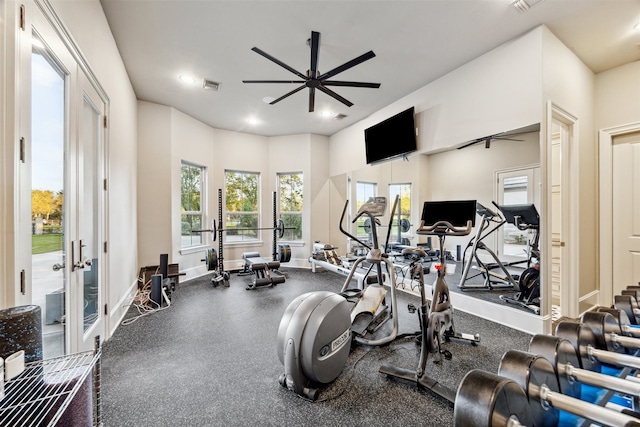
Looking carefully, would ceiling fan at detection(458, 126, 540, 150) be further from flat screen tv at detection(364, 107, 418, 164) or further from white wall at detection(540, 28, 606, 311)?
flat screen tv at detection(364, 107, 418, 164)

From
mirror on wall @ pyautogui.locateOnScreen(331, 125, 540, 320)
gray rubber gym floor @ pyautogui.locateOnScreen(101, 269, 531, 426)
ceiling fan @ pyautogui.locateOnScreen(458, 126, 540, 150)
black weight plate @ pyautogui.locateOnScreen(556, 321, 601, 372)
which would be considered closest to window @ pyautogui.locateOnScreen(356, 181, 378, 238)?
mirror on wall @ pyautogui.locateOnScreen(331, 125, 540, 320)

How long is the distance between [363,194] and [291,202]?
2118 mm

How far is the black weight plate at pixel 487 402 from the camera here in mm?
577

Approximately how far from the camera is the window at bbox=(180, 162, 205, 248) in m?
5.28

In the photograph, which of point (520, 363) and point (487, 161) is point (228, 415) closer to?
point (520, 363)

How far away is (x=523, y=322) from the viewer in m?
2.86

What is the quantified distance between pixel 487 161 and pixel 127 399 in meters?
4.42

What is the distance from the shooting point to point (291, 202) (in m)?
6.80

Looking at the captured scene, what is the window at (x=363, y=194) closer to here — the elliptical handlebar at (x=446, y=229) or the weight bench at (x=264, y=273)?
the weight bench at (x=264, y=273)

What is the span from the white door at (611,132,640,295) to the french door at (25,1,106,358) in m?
5.90

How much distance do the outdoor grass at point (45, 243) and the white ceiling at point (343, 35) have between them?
237 cm

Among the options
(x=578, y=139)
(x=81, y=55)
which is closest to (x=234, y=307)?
(x=81, y=55)

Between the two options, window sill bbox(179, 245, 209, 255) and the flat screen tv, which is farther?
window sill bbox(179, 245, 209, 255)

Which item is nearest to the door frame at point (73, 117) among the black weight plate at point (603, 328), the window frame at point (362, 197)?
the black weight plate at point (603, 328)
